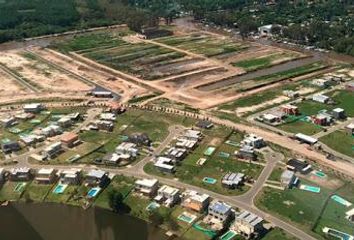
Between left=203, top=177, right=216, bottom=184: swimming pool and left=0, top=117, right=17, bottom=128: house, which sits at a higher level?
left=0, top=117, right=17, bottom=128: house

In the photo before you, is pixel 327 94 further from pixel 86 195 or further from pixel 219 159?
pixel 86 195

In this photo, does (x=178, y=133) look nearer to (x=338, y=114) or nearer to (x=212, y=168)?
(x=212, y=168)

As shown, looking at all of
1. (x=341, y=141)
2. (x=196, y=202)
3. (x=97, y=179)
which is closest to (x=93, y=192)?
(x=97, y=179)

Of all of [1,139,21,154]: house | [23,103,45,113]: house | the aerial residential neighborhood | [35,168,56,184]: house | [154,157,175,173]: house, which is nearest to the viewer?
the aerial residential neighborhood

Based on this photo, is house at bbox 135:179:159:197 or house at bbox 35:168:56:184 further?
house at bbox 35:168:56:184

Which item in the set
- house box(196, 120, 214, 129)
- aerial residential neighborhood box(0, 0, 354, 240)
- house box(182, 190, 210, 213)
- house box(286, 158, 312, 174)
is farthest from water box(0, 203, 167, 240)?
house box(196, 120, 214, 129)

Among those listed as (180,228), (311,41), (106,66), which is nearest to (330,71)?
(311,41)

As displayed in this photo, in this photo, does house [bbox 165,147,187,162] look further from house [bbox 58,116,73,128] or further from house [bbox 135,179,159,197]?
house [bbox 58,116,73,128]
